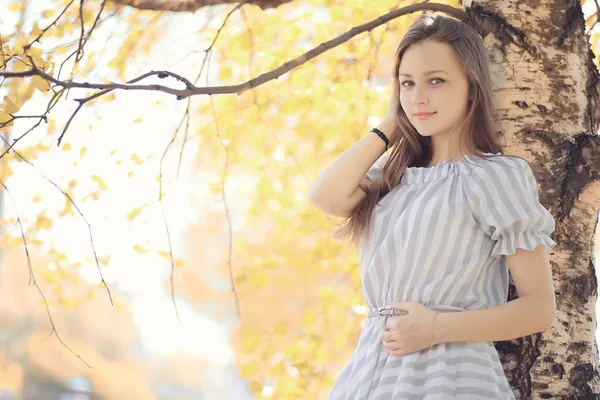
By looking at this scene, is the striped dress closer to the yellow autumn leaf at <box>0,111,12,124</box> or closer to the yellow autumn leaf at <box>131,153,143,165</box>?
the yellow autumn leaf at <box>0,111,12,124</box>

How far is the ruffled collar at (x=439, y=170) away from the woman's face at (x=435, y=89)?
0.07 metres

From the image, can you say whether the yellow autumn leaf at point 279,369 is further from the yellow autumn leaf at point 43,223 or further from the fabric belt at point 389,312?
the fabric belt at point 389,312

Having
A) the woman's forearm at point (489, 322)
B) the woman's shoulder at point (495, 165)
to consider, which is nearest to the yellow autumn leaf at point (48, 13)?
the woman's shoulder at point (495, 165)

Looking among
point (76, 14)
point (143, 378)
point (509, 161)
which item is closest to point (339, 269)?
point (76, 14)

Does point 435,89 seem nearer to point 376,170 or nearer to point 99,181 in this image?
point 376,170

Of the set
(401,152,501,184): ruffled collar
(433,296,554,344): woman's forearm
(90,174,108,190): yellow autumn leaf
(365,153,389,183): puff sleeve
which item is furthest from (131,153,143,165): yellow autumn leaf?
(433,296,554,344): woman's forearm

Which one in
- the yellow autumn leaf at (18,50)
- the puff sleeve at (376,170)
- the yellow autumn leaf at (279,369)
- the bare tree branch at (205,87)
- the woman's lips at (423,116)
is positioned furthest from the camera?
the yellow autumn leaf at (279,369)

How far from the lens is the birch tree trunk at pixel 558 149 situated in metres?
1.53

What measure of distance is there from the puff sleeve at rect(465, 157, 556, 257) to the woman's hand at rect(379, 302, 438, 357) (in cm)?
17

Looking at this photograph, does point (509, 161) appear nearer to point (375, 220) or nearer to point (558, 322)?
point (375, 220)

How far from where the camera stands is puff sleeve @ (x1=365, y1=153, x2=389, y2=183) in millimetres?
1529

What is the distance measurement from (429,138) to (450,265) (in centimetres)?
33

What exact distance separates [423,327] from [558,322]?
455 millimetres

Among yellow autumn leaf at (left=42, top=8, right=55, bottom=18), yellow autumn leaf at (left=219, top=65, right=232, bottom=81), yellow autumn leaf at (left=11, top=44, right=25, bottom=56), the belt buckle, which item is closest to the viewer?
the belt buckle
